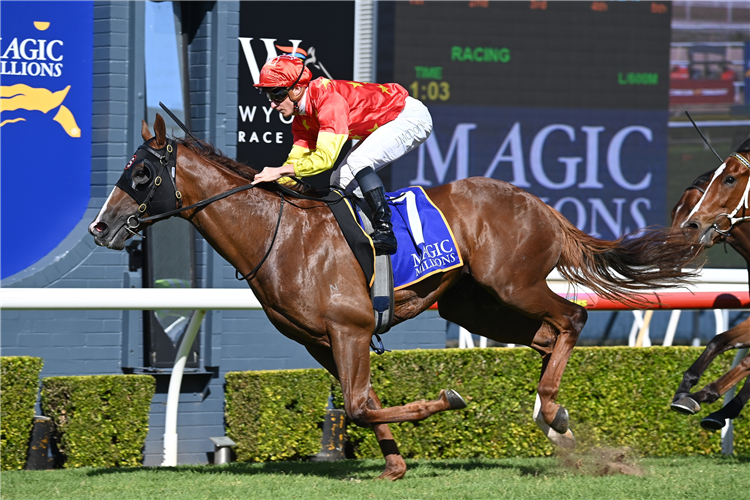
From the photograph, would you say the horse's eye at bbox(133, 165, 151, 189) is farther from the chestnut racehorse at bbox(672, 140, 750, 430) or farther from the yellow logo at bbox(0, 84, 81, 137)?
the chestnut racehorse at bbox(672, 140, 750, 430)

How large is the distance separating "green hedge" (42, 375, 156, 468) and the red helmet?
1792 mm

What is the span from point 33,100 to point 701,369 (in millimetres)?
4227

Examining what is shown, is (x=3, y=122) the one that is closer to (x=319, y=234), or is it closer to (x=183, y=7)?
(x=183, y=7)

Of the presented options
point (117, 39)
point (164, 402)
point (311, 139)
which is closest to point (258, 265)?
point (311, 139)

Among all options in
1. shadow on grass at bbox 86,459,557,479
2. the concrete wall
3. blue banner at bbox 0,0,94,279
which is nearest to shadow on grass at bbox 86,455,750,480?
shadow on grass at bbox 86,459,557,479

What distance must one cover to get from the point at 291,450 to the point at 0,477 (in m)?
1.50

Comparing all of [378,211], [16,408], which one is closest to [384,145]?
[378,211]

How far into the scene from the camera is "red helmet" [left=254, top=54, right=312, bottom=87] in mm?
Result: 4047

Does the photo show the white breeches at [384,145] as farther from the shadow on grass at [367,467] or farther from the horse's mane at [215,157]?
the shadow on grass at [367,467]

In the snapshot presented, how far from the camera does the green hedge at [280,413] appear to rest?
16.8 feet

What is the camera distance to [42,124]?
5938 millimetres

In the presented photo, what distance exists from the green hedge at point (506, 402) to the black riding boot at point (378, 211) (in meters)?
1.19

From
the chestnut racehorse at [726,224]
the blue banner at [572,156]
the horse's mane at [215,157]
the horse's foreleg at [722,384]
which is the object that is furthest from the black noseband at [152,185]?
the blue banner at [572,156]

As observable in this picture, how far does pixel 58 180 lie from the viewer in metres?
5.97
